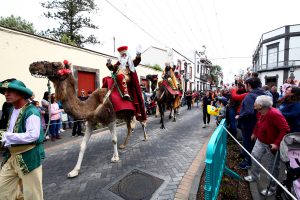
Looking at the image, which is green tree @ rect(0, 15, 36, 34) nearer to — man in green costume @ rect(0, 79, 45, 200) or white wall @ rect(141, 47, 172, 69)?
white wall @ rect(141, 47, 172, 69)

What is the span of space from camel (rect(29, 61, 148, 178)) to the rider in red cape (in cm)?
44

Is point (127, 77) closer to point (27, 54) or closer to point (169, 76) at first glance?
point (27, 54)

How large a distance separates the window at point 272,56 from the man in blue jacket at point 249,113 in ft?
90.3

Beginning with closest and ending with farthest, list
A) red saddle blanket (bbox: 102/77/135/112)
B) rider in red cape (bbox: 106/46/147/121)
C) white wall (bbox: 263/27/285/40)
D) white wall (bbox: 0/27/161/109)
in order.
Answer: red saddle blanket (bbox: 102/77/135/112) → rider in red cape (bbox: 106/46/147/121) → white wall (bbox: 0/27/161/109) → white wall (bbox: 263/27/285/40)

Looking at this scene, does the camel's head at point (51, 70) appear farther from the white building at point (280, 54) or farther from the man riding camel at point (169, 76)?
the white building at point (280, 54)

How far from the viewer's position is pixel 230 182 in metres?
4.25

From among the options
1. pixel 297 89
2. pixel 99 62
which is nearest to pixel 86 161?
pixel 297 89

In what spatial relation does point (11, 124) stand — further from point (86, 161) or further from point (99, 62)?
point (99, 62)

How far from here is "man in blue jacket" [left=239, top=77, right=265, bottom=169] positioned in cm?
466

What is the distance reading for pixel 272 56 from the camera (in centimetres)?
2862

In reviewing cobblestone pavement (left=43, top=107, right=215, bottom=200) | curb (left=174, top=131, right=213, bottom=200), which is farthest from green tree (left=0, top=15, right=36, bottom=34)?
curb (left=174, top=131, right=213, bottom=200)

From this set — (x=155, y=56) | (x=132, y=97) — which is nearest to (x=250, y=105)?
Result: (x=132, y=97)

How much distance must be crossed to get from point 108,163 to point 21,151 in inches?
109

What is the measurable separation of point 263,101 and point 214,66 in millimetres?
59144
